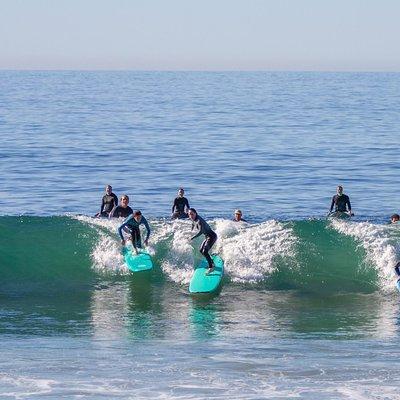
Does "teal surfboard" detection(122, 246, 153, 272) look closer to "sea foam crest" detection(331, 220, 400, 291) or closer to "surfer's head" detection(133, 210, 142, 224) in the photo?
"surfer's head" detection(133, 210, 142, 224)

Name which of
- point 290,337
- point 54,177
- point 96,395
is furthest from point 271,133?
point 96,395

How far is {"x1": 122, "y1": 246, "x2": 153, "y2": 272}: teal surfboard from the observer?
28984 millimetres

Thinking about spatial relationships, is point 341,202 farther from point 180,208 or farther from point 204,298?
point 204,298

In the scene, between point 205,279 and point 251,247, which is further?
point 251,247

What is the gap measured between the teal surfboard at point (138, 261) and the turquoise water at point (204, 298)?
32cm

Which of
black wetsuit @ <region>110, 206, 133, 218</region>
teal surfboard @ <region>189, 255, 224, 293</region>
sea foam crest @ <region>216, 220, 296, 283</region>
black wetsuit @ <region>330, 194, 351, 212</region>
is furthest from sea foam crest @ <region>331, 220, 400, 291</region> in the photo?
black wetsuit @ <region>110, 206, 133, 218</region>

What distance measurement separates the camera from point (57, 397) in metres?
18.5

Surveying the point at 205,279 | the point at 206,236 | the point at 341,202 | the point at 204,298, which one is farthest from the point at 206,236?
the point at 341,202

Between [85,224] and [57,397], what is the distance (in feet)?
44.9

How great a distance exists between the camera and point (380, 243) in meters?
29.8

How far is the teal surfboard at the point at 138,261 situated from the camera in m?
29.0

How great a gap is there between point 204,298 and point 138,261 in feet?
10.1

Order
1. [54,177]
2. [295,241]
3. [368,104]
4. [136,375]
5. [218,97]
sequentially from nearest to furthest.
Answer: [136,375] → [295,241] → [54,177] → [368,104] → [218,97]

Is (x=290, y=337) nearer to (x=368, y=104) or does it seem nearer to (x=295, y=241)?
(x=295, y=241)
